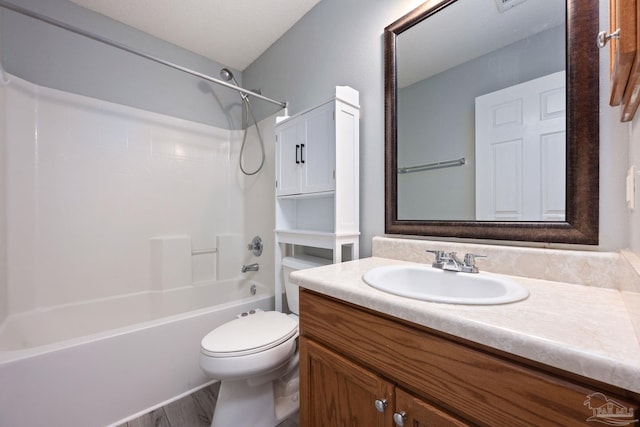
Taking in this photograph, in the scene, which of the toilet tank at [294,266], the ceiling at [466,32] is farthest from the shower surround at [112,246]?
the ceiling at [466,32]

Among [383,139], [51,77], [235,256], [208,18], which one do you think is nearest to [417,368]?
[383,139]

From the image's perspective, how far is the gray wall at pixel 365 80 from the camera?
73 cm

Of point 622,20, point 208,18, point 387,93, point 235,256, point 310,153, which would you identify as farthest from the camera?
point 235,256

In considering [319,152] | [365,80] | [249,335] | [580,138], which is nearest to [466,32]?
[365,80]

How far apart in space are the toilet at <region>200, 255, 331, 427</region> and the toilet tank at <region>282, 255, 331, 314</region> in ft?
0.45

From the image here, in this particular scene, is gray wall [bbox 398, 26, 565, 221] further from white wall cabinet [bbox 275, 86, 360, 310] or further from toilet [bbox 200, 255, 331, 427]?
toilet [bbox 200, 255, 331, 427]

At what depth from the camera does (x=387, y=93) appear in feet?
4.09

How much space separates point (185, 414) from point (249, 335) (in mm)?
607

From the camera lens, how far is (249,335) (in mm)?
1167

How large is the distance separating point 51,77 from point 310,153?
1.76 m

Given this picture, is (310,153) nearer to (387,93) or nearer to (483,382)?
(387,93)

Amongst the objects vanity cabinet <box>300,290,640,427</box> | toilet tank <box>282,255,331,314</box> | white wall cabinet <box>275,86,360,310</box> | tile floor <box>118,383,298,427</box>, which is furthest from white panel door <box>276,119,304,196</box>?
tile floor <box>118,383,298,427</box>

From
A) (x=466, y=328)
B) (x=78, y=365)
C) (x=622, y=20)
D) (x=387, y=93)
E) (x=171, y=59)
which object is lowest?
(x=78, y=365)

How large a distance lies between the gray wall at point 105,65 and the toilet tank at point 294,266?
61.6 inches
